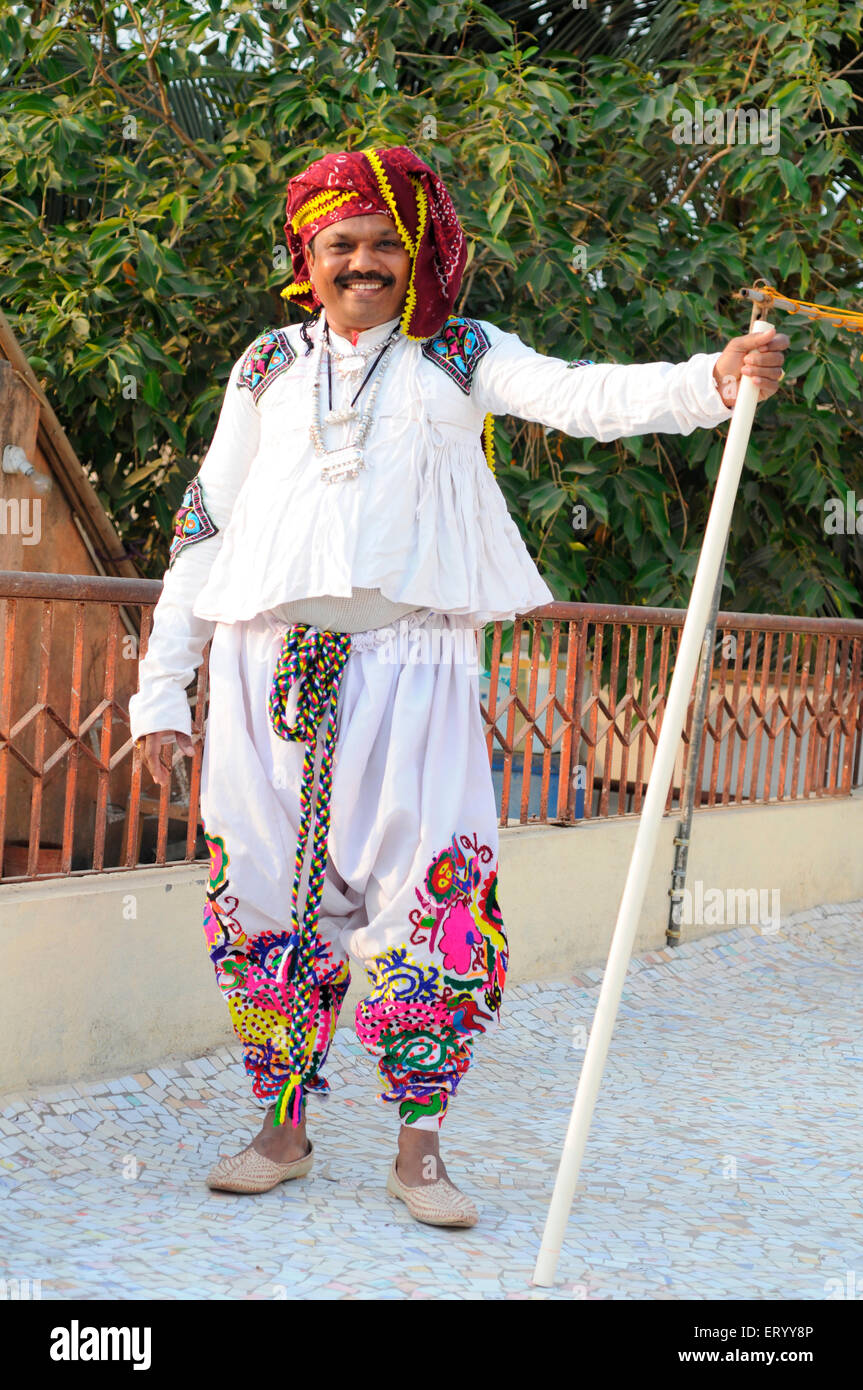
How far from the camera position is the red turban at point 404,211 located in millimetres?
2682

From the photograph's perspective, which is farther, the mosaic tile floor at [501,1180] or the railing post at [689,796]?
the railing post at [689,796]

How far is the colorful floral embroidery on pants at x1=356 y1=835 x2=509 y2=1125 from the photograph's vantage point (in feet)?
9.06

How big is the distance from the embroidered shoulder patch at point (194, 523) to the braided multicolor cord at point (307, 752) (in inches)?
12.3

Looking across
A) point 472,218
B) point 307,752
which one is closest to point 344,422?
point 307,752

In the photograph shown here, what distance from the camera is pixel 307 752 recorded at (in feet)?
9.17

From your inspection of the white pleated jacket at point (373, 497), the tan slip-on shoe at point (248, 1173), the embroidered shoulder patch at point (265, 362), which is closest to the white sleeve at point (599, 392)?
the white pleated jacket at point (373, 497)

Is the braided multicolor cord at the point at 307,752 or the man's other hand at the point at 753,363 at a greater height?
the man's other hand at the point at 753,363

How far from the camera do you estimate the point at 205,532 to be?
2.92 metres

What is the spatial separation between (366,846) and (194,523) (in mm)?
740

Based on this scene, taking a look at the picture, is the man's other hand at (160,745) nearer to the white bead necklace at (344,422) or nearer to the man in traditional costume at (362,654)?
the man in traditional costume at (362,654)

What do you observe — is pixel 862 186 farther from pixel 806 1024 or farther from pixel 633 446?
pixel 806 1024

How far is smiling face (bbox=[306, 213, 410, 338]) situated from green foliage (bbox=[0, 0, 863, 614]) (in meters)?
2.32

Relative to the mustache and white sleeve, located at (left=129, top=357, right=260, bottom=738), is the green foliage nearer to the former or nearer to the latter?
white sleeve, located at (left=129, top=357, right=260, bottom=738)

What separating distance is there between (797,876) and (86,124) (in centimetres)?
425
